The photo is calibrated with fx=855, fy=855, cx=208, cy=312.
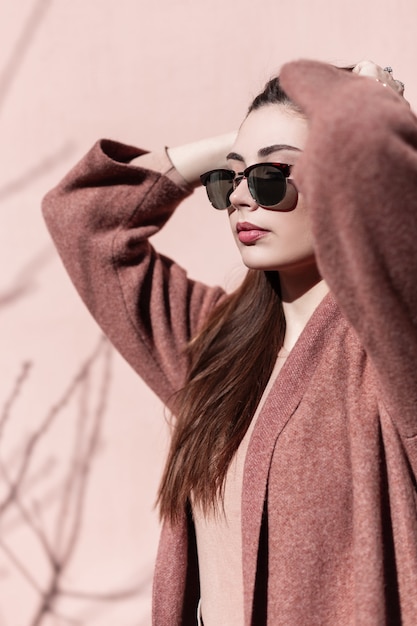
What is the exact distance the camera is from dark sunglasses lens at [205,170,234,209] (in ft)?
4.04

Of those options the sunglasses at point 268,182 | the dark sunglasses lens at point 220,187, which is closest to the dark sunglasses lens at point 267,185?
the sunglasses at point 268,182

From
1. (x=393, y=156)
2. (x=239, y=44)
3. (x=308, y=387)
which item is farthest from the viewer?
(x=239, y=44)

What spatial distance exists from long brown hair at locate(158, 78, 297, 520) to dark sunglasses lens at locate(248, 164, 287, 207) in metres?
0.11

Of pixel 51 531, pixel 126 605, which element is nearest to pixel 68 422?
pixel 51 531

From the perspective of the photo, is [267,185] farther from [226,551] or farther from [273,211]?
[226,551]

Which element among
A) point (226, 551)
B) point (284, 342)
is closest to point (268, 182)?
point (284, 342)

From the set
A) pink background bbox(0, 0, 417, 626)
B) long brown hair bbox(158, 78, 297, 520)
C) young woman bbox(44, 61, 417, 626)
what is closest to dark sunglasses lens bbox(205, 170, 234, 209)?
young woman bbox(44, 61, 417, 626)

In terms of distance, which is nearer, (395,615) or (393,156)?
(393,156)

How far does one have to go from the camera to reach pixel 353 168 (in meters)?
0.73

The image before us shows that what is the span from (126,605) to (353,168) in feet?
5.72

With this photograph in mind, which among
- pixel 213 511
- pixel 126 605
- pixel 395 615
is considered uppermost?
pixel 213 511

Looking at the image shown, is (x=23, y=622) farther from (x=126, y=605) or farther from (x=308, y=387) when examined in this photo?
(x=308, y=387)

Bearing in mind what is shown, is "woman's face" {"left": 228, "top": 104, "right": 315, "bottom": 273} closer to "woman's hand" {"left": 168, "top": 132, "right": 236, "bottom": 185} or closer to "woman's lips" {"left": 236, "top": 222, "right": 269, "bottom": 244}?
"woman's lips" {"left": 236, "top": 222, "right": 269, "bottom": 244}

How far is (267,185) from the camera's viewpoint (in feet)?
3.67
